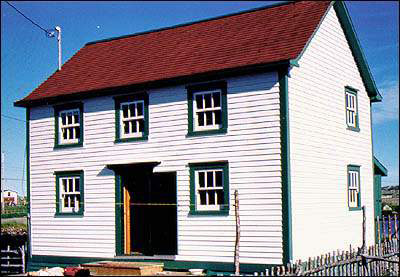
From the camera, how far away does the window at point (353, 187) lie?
2142cm

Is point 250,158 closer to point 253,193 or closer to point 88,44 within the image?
point 253,193

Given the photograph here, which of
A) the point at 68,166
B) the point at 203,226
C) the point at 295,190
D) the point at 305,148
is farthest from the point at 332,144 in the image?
the point at 68,166

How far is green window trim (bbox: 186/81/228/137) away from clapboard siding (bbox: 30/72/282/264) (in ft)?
0.54

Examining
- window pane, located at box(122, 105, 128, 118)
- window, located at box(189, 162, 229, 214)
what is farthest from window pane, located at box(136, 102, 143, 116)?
window, located at box(189, 162, 229, 214)

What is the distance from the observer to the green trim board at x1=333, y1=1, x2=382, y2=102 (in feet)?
69.5

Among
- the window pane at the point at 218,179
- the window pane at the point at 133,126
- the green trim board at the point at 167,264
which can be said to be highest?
the window pane at the point at 133,126

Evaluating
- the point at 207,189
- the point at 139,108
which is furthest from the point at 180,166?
the point at 139,108

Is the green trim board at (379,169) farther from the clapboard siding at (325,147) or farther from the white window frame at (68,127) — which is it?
the white window frame at (68,127)

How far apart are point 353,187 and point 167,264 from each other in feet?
25.0

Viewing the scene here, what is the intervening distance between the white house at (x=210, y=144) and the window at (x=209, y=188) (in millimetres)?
35

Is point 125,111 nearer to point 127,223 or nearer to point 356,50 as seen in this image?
point 127,223

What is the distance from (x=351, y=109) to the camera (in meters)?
22.0

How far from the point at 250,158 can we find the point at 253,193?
3.42 feet

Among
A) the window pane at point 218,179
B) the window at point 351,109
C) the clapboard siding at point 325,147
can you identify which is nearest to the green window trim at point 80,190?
the window pane at point 218,179
